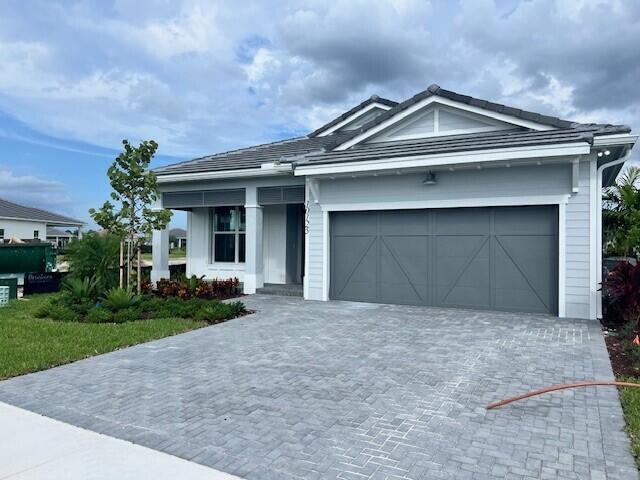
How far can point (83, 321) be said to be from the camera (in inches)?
350

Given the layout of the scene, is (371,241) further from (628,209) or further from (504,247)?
(628,209)

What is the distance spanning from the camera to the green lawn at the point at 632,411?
3.47 metres

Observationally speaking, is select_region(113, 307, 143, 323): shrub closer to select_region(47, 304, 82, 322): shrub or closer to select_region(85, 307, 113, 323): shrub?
select_region(85, 307, 113, 323): shrub

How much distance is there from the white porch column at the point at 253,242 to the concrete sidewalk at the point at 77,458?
8887 mm

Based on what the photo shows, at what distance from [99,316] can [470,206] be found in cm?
807

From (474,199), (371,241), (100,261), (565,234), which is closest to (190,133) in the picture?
(100,261)

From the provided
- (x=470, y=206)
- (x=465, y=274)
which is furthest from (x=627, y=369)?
(x=470, y=206)

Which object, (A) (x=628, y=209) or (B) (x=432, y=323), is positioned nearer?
(B) (x=432, y=323)

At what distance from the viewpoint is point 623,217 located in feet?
31.9

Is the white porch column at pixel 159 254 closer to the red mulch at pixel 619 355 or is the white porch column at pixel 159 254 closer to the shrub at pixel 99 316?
the shrub at pixel 99 316

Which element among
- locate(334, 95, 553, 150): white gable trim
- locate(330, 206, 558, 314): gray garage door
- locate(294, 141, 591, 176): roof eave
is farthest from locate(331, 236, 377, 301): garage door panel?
locate(334, 95, 553, 150): white gable trim

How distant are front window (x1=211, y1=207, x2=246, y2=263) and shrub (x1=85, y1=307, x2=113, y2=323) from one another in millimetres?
5876

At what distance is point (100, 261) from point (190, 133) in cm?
922

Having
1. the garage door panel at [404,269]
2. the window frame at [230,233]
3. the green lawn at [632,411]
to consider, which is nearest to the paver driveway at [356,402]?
the green lawn at [632,411]
